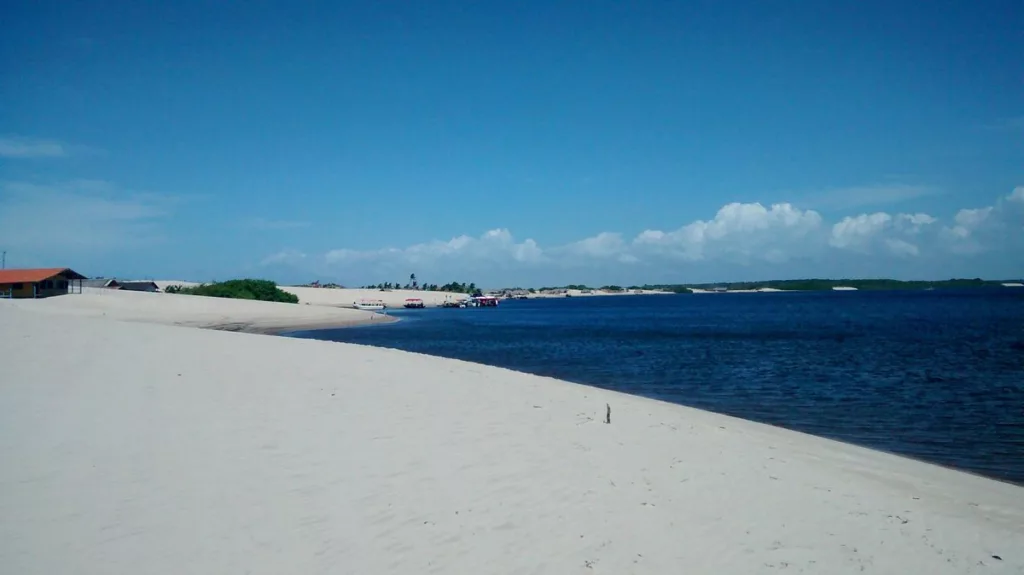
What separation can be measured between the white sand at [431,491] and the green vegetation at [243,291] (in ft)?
235

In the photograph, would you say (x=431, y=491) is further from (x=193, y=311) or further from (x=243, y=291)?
(x=243, y=291)

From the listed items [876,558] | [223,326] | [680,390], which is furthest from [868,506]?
[223,326]

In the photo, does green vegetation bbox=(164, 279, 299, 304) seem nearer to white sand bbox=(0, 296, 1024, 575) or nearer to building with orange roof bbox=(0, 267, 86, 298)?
building with orange roof bbox=(0, 267, 86, 298)

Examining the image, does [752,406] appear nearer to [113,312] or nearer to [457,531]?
[457,531]

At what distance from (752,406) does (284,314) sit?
51.9 metres

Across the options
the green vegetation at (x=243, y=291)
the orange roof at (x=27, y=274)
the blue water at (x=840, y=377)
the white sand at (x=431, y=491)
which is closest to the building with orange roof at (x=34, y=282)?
the orange roof at (x=27, y=274)

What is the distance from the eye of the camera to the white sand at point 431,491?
5496 mm

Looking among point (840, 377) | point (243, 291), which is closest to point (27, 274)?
point (243, 291)

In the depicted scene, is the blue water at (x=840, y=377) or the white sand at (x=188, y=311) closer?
the blue water at (x=840, y=377)

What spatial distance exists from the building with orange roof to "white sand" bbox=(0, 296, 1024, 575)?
51152 millimetres

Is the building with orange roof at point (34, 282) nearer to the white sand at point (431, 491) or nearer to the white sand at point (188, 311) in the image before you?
the white sand at point (188, 311)

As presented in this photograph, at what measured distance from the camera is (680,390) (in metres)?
21.3

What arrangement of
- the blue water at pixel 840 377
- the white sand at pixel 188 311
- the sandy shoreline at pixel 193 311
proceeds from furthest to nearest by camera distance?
the white sand at pixel 188 311 < the sandy shoreline at pixel 193 311 < the blue water at pixel 840 377

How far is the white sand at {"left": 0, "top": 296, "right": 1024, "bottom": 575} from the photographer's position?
216 inches
